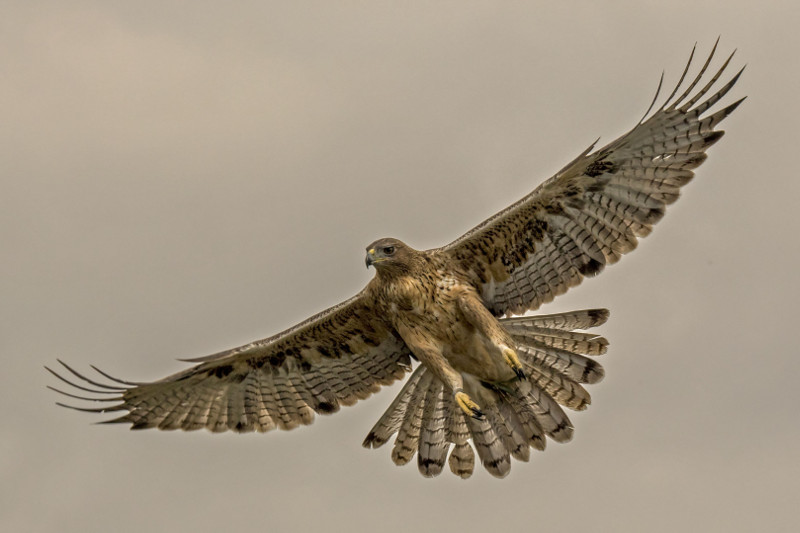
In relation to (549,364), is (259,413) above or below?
above

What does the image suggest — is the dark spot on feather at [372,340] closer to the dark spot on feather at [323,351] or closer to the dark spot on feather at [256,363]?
the dark spot on feather at [323,351]

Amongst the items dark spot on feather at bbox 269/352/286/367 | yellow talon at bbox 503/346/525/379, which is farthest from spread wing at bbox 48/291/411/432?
yellow talon at bbox 503/346/525/379

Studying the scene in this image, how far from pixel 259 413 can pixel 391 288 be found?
2734 millimetres

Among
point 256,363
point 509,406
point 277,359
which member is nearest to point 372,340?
point 277,359

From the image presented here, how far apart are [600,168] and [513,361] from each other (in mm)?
2425

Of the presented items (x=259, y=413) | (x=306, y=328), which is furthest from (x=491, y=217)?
Result: (x=259, y=413)

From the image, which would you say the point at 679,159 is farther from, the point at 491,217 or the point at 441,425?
the point at 441,425

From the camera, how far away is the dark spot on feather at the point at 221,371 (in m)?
20.3

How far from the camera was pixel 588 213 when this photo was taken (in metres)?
18.8

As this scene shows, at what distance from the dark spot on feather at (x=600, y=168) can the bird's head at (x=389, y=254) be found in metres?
2.26

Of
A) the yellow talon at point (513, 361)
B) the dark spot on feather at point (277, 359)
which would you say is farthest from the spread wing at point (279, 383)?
the yellow talon at point (513, 361)

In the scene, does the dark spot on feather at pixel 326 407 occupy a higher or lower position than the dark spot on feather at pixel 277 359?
lower

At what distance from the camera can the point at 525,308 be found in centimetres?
1945

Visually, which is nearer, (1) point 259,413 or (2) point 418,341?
(2) point 418,341
